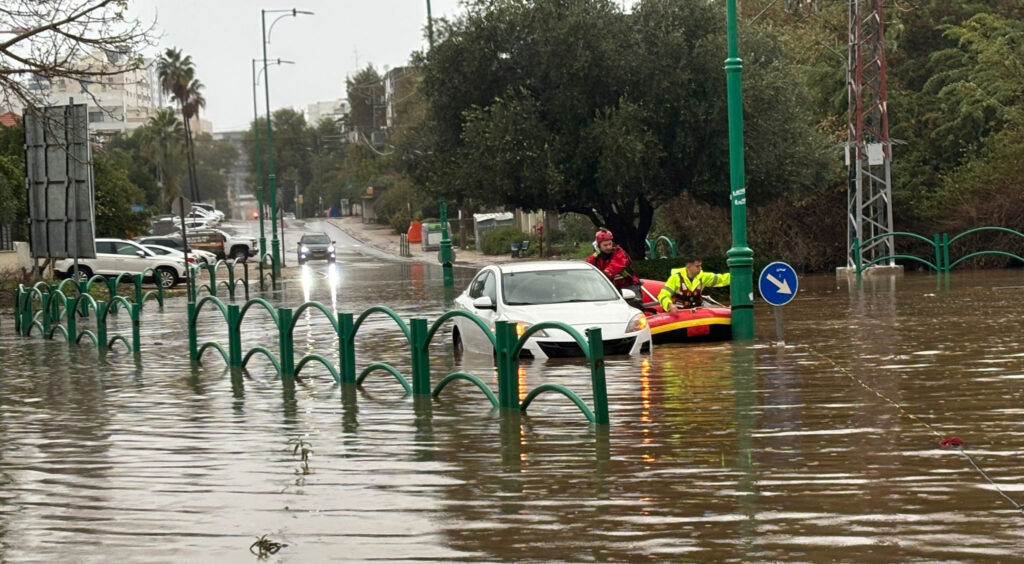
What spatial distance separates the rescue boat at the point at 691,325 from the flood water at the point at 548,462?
0.55 m

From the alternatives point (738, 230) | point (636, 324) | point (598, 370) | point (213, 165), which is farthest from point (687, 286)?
point (213, 165)

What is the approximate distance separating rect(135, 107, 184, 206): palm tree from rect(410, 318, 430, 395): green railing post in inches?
3771

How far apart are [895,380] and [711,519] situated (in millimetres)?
6036

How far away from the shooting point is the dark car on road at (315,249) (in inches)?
2506

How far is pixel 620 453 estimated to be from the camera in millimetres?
8984

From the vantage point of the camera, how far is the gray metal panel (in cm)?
2459

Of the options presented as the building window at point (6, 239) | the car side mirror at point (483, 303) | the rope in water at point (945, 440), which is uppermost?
the building window at point (6, 239)

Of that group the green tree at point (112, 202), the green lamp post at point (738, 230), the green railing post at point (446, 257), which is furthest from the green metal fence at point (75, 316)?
the green tree at point (112, 202)

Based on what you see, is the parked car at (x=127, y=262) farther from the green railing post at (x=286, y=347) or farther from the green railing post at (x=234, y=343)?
the green railing post at (x=286, y=347)

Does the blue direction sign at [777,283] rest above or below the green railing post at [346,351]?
above

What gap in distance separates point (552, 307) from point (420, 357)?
394 cm

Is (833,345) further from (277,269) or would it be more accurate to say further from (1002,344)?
(277,269)

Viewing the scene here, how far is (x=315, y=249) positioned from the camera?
6469cm

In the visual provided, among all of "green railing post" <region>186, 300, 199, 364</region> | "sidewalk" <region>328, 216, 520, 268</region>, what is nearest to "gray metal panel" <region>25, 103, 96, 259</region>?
"green railing post" <region>186, 300, 199, 364</region>
